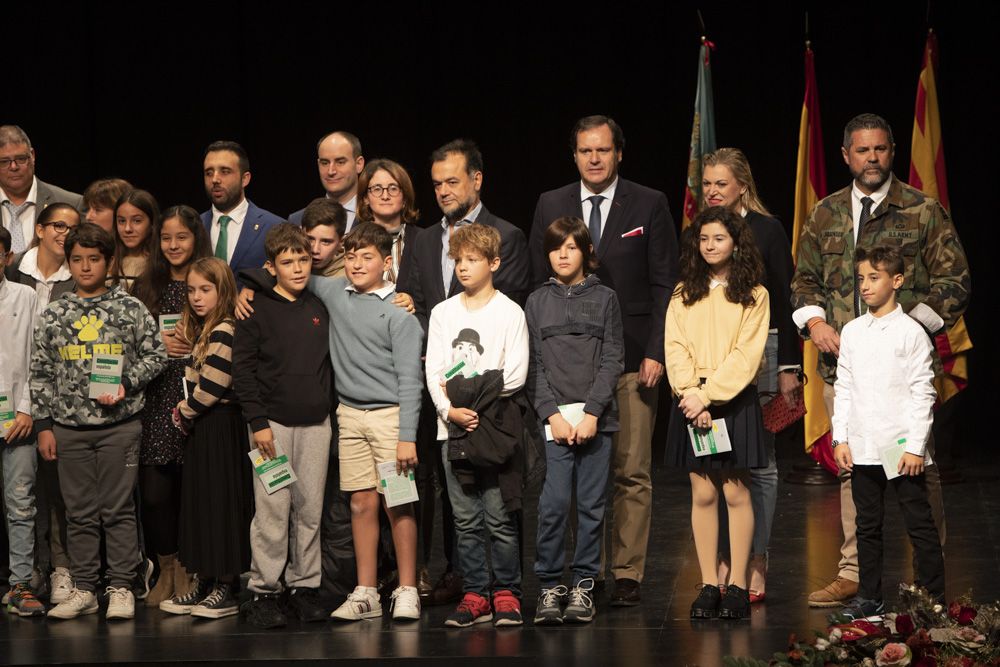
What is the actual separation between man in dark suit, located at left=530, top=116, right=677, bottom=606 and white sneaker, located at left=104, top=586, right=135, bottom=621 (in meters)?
1.60

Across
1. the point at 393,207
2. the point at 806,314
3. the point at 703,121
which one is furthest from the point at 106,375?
the point at 703,121

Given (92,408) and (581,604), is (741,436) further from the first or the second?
(92,408)

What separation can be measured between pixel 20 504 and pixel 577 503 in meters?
1.93

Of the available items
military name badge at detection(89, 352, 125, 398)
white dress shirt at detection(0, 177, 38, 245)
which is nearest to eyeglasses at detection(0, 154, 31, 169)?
white dress shirt at detection(0, 177, 38, 245)

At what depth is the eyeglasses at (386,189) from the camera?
4.89 m

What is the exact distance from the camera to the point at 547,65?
8.10m

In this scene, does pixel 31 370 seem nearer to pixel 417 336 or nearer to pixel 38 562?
pixel 38 562

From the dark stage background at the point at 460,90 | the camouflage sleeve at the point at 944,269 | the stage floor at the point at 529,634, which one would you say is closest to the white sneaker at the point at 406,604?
the stage floor at the point at 529,634

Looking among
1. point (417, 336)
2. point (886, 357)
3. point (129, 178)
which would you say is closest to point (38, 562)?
point (417, 336)

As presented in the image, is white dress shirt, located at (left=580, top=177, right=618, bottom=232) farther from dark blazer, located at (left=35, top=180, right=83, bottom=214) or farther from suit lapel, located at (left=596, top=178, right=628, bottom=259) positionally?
dark blazer, located at (left=35, top=180, right=83, bottom=214)

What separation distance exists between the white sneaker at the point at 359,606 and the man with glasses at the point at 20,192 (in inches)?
77.6

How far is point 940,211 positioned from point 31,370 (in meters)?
3.06

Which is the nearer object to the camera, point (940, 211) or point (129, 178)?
point (940, 211)

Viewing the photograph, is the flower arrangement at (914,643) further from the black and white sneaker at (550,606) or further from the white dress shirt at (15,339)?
the white dress shirt at (15,339)
